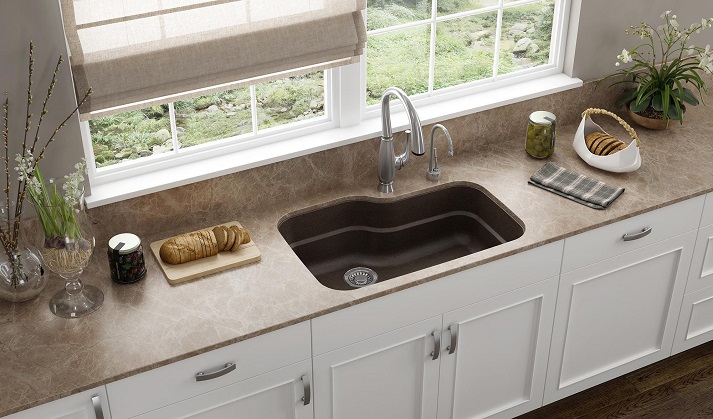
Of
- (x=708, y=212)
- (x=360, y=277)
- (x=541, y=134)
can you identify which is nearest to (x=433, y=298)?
(x=360, y=277)

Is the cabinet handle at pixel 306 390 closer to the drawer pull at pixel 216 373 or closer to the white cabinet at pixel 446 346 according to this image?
the white cabinet at pixel 446 346

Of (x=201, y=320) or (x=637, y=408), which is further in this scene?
(x=637, y=408)

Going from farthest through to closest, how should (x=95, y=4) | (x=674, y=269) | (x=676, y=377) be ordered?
(x=676, y=377) → (x=674, y=269) → (x=95, y=4)

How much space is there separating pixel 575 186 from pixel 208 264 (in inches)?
52.2

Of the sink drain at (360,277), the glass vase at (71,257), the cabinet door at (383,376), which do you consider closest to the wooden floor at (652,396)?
the cabinet door at (383,376)

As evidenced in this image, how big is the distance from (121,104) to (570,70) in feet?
5.95

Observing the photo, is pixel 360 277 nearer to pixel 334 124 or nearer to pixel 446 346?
pixel 446 346

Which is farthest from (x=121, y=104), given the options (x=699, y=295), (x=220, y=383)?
(x=699, y=295)

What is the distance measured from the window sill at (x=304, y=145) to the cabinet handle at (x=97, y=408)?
0.68m

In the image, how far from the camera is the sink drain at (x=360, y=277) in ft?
9.71

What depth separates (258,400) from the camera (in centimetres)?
250

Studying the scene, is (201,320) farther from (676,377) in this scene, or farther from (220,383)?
(676,377)

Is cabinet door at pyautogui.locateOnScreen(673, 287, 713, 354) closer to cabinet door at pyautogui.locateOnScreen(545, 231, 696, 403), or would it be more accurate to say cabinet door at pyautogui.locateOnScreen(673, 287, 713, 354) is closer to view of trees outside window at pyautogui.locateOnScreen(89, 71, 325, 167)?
cabinet door at pyautogui.locateOnScreen(545, 231, 696, 403)

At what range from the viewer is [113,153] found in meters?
5.96
